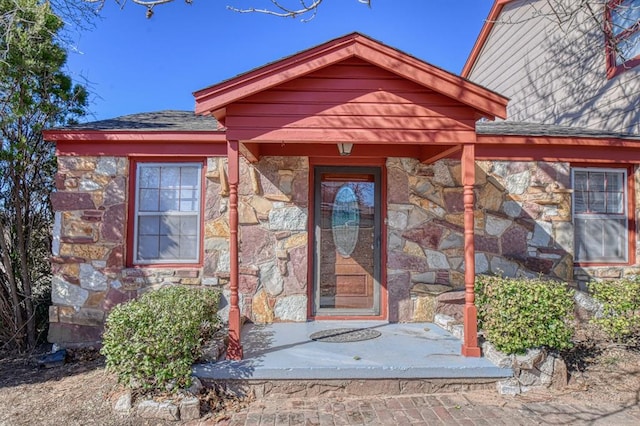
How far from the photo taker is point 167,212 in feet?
17.1

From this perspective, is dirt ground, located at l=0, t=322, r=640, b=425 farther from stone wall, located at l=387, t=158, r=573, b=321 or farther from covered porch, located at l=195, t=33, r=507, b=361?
stone wall, located at l=387, t=158, r=573, b=321

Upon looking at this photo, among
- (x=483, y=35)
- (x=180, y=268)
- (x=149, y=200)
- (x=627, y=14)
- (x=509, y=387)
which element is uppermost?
(x=483, y=35)

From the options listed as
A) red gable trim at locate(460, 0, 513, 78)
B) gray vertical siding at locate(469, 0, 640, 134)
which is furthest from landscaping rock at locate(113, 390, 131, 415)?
red gable trim at locate(460, 0, 513, 78)

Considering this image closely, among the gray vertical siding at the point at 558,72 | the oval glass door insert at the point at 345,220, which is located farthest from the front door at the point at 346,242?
the gray vertical siding at the point at 558,72

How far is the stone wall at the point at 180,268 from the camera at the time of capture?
4.99 metres

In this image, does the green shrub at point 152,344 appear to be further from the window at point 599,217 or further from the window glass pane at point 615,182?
the window glass pane at point 615,182

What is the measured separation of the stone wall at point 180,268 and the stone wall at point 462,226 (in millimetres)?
1324

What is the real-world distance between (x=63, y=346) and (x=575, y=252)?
693cm

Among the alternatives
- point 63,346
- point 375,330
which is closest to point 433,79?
point 375,330

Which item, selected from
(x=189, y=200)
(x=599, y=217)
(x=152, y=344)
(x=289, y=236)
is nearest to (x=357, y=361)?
(x=152, y=344)

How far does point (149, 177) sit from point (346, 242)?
2.76m

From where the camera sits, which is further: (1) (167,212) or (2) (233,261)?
(1) (167,212)

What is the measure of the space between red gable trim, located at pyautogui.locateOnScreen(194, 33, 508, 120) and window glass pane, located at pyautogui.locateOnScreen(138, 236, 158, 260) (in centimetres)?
220

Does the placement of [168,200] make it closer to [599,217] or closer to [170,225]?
[170,225]
